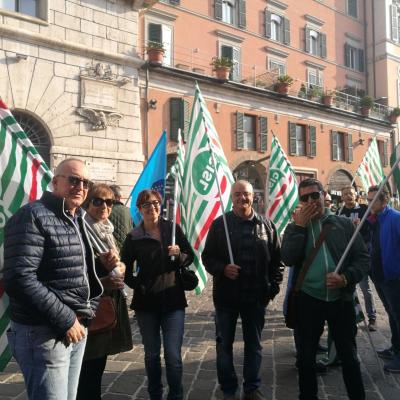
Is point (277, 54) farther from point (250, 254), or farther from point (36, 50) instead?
point (250, 254)

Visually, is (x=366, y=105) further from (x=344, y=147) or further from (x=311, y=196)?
(x=311, y=196)

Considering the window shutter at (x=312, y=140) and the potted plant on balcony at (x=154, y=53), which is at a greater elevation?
the potted plant on balcony at (x=154, y=53)

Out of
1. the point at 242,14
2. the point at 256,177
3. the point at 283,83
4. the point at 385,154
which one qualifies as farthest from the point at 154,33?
the point at 385,154

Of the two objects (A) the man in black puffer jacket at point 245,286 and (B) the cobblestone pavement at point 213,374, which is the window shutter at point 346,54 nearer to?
(B) the cobblestone pavement at point 213,374

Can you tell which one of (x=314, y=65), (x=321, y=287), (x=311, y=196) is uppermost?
(x=314, y=65)

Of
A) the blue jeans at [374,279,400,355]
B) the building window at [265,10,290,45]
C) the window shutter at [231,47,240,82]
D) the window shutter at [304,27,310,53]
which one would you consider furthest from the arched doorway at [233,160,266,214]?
the blue jeans at [374,279,400,355]

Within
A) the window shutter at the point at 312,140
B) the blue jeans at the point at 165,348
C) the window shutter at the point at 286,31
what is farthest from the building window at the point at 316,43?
the blue jeans at the point at 165,348

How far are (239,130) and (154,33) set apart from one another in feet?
18.8

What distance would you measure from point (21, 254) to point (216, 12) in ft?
71.5

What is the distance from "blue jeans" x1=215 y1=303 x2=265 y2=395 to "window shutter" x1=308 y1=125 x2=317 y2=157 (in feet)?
67.4

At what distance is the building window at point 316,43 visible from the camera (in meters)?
26.1

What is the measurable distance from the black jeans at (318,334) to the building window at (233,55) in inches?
773

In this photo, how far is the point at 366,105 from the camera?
25.8m

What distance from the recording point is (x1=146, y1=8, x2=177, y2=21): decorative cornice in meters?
19.2
